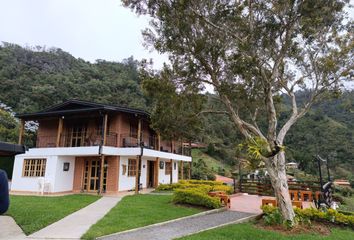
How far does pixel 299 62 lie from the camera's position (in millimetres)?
10805

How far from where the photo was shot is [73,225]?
7.83m

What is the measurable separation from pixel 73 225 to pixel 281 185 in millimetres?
6737

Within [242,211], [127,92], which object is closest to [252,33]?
[242,211]

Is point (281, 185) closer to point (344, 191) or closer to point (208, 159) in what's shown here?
point (344, 191)

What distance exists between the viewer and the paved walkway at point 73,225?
6684 mm

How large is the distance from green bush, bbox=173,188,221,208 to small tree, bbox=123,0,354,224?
11.0 ft

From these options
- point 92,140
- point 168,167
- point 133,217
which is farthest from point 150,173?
point 133,217

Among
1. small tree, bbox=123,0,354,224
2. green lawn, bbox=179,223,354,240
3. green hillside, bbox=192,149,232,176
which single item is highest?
small tree, bbox=123,0,354,224

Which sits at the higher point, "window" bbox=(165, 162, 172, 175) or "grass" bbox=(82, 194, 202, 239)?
"window" bbox=(165, 162, 172, 175)

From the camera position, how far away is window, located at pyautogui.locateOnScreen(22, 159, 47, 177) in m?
17.5

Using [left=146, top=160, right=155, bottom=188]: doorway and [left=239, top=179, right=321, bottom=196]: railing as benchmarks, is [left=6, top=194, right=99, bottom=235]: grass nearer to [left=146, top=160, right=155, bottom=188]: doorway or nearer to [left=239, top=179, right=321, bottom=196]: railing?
[left=146, top=160, right=155, bottom=188]: doorway

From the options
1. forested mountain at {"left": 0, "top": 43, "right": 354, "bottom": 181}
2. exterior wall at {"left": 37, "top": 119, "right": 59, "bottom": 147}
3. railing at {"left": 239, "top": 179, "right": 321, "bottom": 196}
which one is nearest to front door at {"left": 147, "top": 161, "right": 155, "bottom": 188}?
railing at {"left": 239, "top": 179, "right": 321, "bottom": 196}

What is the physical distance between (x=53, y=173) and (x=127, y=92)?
31.2m

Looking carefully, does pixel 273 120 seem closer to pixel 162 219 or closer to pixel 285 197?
pixel 285 197
